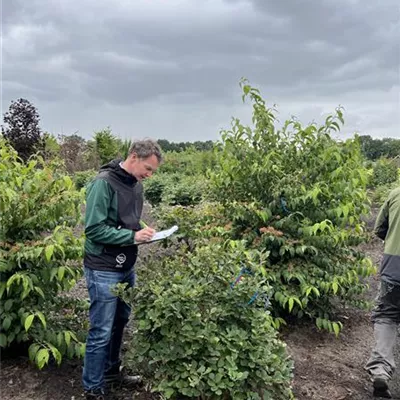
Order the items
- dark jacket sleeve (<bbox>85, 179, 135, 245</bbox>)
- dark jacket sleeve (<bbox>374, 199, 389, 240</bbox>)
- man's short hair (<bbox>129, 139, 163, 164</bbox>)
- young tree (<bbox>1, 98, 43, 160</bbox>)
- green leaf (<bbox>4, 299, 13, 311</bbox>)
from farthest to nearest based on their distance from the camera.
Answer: young tree (<bbox>1, 98, 43, 160</bbox>) < dark jacket sleeve (<bbox>374, 199, 389, 240</bbox>) < green leaf (<bbox>4, 299, 13, 311</bbox>) < man's short hair (<bbox>129, 139, 163, 164</bbox>) < dark jacket sleeve (<bbox>85, 179, 135, 245</bbox>)

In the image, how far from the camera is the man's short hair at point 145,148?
→ 3.31m

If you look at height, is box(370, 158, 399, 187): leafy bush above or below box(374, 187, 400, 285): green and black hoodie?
above

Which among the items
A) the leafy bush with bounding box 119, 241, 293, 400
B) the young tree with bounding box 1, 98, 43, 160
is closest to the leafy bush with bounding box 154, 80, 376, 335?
the leafy bush with bounding box 119, 241, 293, 400

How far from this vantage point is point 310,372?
415cm

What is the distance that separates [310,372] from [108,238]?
7.11 feet

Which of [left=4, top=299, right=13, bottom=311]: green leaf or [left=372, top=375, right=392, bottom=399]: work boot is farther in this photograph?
[left=372, top=375, right=392, bottom=399]: work boot

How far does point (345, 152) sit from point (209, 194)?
160 cm

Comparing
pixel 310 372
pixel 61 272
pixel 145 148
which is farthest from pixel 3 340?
pixel 310 372

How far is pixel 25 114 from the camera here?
62.0ft

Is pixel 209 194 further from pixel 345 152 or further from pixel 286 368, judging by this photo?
pixel 286 368

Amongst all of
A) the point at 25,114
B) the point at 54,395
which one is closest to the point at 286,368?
the point at 54,395

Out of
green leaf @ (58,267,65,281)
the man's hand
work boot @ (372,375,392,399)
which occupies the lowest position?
work boot @ (372,375,392,399)

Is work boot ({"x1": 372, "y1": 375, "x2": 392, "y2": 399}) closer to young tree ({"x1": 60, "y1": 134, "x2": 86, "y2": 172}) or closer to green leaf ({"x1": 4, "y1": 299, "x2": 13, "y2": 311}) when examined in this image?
green leaf ({"x1": 4, "y1": 299, "x2": 13, "y2": 311})

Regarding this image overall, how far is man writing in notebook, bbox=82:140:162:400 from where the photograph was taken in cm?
320
